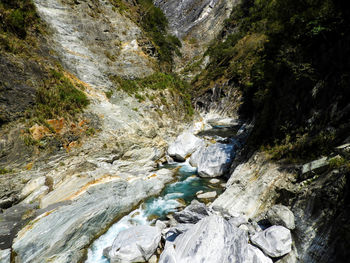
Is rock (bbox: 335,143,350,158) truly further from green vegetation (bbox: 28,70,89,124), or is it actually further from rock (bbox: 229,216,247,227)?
green vegetation (bbox: 28,70,89,124)

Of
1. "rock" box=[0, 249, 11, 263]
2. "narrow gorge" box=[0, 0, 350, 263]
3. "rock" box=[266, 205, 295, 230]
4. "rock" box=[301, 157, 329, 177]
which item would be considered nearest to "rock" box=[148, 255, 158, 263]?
"narrow gorge" box=[0, 0, 350, 263]

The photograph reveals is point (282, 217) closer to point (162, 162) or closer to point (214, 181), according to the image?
point (214, 181)

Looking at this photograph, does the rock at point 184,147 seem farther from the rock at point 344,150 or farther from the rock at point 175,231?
the rock at point 344,150

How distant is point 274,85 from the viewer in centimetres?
883

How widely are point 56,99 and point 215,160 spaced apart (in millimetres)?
11677

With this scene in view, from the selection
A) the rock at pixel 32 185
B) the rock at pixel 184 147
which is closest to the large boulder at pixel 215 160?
the rock at pixel 184 147

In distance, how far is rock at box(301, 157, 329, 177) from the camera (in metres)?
4.41

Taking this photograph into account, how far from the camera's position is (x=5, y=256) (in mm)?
4543

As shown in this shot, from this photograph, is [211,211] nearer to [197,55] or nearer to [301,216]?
[301,216]

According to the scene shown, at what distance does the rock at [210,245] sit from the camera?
12.5ft

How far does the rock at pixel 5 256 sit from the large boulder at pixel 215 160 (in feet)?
29.0

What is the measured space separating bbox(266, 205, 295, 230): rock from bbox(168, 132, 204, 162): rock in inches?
336

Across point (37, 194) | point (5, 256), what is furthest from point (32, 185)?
point (5, 256)

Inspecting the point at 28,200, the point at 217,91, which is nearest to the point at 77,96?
the point at 28,200
